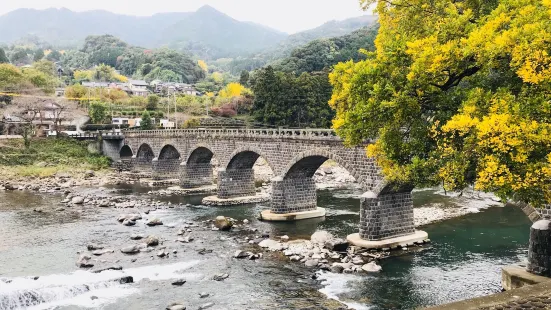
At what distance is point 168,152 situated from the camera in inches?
2427

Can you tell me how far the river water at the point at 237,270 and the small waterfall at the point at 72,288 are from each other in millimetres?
45

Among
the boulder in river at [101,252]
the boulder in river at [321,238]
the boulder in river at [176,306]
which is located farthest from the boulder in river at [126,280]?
the boulder in river at [321,238]

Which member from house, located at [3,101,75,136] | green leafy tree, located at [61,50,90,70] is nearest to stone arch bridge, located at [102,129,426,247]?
house, located at [3,101,75,136]

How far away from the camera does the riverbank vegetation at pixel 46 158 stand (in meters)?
61.9

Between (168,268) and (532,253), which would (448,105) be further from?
(168,268)

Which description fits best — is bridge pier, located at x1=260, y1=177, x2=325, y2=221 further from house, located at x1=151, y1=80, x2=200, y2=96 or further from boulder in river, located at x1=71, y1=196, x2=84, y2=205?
house, located at x1=151, y1=80, x2=200, y2=96

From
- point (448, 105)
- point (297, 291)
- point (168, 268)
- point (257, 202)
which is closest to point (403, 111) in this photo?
point (448, 105)

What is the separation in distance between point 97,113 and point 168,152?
33344mm

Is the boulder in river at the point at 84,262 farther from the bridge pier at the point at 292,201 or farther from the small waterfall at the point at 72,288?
the bridge pier at the point at 292,201

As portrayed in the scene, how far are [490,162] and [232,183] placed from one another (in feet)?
109

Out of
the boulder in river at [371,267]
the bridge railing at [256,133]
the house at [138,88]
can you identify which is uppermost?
the house at [138,88]

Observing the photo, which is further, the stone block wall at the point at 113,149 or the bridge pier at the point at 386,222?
the stone block wall at the point at 113,149

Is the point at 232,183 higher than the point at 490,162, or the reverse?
the point at 490,162

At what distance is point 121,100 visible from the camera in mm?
103562
